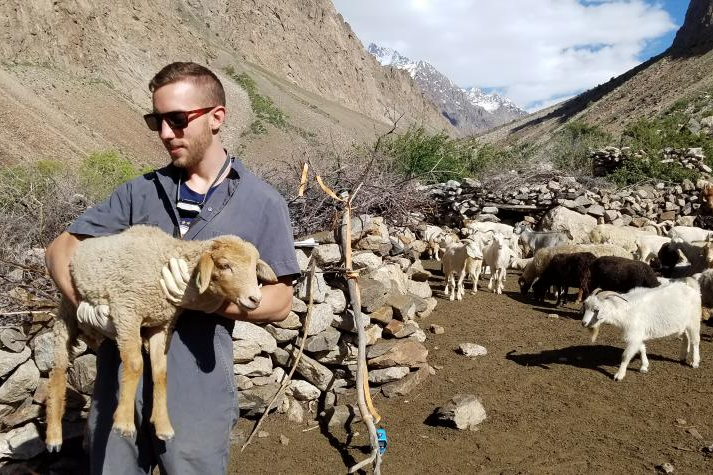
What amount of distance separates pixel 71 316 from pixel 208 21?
76.8 meters

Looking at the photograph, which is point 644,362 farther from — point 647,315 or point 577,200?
point 577,200

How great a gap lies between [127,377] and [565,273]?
892cm

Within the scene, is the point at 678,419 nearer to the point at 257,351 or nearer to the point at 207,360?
the point at 257,351

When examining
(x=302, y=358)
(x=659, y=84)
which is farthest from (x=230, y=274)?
(x=659, y=84)

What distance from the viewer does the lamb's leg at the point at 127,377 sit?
2.10 metres

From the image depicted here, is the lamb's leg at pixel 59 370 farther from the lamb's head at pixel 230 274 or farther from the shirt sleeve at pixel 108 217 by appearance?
the lamb's head at pixel 230 274

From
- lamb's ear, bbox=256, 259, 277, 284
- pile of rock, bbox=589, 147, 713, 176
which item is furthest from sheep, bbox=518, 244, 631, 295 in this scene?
lamb's ear, bbox=256, 259, 277, 284

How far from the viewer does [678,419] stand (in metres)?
5.21

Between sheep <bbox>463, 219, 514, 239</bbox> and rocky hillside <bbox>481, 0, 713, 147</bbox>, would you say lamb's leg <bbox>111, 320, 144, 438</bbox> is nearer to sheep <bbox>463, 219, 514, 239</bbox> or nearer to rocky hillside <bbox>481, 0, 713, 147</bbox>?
sheep <bbox>463, 219, 514, 239</bbox>

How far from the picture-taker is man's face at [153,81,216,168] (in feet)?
7.12

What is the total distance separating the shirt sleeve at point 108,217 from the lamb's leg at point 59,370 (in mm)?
462

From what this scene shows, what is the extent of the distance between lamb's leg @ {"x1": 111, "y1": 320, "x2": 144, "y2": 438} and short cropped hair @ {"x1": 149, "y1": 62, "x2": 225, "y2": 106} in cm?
100

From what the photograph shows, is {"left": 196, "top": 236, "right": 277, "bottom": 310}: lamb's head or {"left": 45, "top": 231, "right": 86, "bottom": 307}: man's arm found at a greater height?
{"left": 196, "top": 236, "right": 277, "bottom": 310}: lamb's head

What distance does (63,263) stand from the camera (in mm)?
2244
